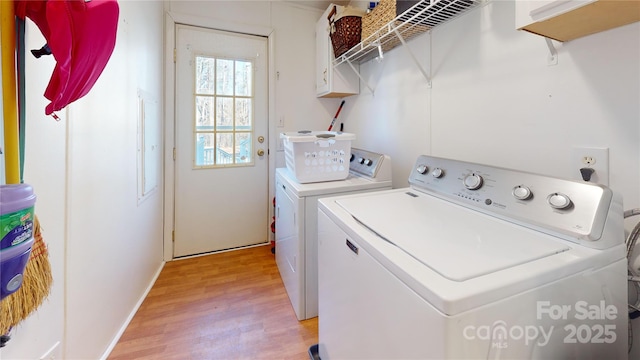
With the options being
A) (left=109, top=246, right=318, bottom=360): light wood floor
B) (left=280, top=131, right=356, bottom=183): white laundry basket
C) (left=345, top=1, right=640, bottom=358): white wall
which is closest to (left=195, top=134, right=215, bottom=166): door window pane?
(left=109, top=246, right=318, bottom=360): light wood floor

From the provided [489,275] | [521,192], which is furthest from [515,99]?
[489,275]

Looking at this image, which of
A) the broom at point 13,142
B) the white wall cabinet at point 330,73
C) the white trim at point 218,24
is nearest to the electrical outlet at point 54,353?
the broom at point 13,142

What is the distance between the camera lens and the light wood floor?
1.42 meters

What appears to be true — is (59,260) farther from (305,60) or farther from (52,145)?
(305,60)

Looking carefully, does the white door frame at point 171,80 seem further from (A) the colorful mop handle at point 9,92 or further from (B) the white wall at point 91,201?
(A) the colorful mop handle at point 9,92

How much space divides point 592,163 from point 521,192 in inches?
13.1

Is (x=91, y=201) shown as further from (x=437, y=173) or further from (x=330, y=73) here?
(x=330, y=73)

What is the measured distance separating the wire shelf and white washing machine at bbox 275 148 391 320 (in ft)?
2.47

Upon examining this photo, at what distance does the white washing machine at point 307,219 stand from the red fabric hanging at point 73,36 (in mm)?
1050

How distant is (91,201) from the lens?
47.0 inches

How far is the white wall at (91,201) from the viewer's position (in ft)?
2.87

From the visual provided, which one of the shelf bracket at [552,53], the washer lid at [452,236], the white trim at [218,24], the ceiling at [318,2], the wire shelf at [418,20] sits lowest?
the washer lid at [452,236]

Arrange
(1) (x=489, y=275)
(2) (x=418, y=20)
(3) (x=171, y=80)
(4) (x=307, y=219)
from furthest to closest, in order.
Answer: (3) (x=171, y=80), (4) (x=307, y=219), (2) (x=418, y=20), (1) (x=489, y=275)

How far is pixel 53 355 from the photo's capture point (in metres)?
0.96
